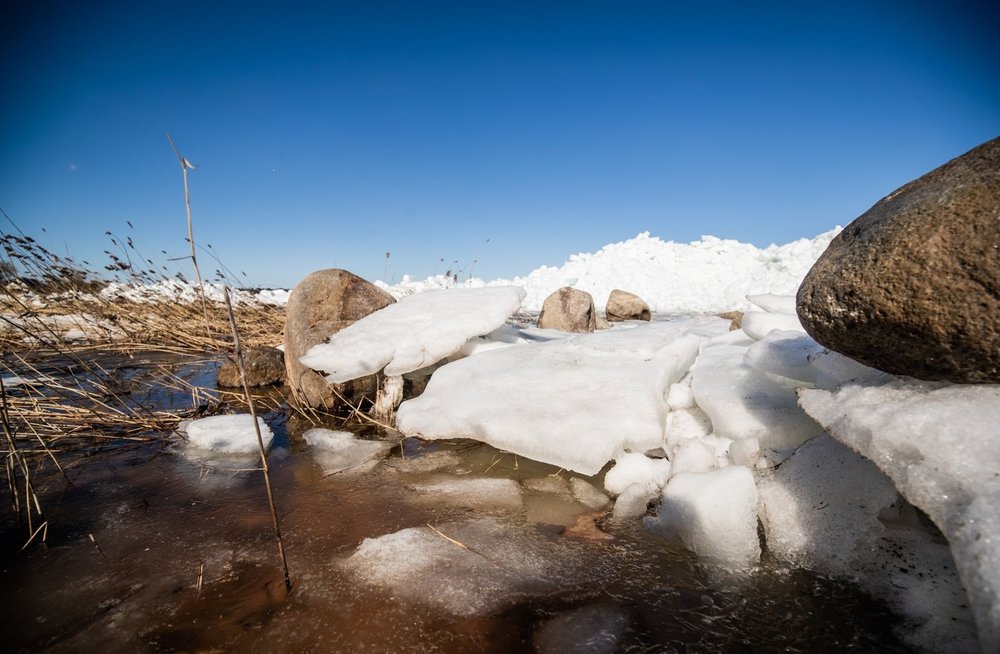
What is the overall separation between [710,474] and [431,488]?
1.31 meters

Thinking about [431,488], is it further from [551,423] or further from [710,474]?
[710,474]

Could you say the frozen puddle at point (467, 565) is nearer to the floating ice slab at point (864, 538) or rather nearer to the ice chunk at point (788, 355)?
the floating ice slab at point (864, 538)

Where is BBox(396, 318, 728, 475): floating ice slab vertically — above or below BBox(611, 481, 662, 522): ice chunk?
above

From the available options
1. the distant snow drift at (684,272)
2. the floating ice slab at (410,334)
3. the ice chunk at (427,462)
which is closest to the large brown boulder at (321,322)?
the floating ice slab at (410,334)

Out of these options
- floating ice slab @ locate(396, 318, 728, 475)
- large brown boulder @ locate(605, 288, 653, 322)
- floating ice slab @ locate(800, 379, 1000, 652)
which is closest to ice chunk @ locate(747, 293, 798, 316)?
floating ice slab @ locate(396, 318, 728, 475)

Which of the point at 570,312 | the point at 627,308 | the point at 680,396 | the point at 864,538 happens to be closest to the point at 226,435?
the point at 680,396

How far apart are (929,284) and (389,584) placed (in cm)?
202

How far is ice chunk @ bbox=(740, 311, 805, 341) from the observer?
275 centimetres

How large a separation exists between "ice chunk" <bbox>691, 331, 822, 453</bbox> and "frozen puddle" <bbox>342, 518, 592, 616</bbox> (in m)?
1.10

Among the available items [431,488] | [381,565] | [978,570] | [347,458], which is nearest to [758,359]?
[978,570]

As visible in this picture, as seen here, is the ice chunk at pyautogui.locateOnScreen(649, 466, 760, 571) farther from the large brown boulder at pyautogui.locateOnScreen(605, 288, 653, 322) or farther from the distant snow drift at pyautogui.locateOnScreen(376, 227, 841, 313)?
the distant snow drift at pyautogui.locateOnScreen(376, 227, 841, 313)

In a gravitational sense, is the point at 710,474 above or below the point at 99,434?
below

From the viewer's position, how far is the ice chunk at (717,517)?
148 cm

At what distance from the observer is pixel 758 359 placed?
89.8 inches
